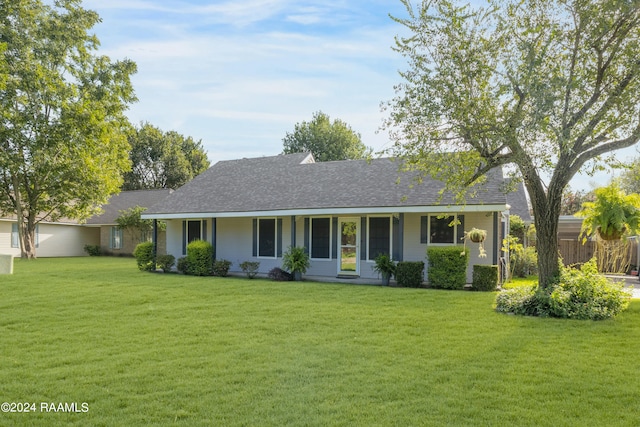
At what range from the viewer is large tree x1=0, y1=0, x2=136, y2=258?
83.1 feet

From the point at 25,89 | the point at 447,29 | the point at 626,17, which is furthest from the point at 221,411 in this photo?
the point at 25,89

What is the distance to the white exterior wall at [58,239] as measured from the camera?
29.5 m

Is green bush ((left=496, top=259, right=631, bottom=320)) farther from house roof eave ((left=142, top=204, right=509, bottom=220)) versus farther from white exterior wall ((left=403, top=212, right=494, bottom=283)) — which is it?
white exterior wall ((left=403, top=212, right=494, bottom=283))

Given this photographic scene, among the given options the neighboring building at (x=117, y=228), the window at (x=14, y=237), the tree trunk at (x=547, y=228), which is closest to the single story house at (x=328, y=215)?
the tree trunk at (x=547, y=228)

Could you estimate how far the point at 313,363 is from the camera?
6.25 meters

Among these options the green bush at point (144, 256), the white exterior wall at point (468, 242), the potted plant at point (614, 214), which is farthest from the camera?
the green bush at point (144, 256)

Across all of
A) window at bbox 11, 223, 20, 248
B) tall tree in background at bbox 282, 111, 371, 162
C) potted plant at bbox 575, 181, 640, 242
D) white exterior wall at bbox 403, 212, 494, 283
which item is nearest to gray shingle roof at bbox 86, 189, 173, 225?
window at bbox 11, 223, 20, 248

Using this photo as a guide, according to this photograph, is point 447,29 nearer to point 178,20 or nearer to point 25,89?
point 178,20

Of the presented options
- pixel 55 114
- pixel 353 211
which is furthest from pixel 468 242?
pixel 55 114

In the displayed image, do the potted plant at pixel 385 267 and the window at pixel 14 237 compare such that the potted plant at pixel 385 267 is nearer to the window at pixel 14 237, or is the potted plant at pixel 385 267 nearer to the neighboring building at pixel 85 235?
the neighboring building at pixel 85 235

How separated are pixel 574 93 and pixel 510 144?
1569 mm

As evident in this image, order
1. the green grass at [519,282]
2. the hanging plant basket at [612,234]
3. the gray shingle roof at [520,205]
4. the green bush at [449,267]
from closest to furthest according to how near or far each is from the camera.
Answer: the hanging plant basket at [612,234], the green bush at [449,267], the green grass at [519,282], the gray shingle roof at [520,205]

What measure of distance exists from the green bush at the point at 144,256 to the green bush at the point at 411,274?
10203mm

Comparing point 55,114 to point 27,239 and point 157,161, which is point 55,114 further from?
point 157,161
